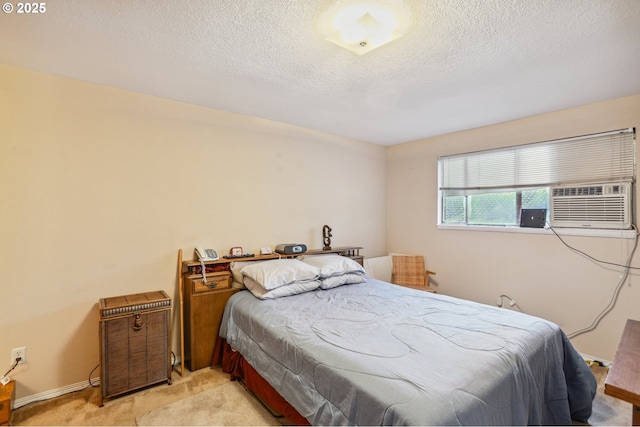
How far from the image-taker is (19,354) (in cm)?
209

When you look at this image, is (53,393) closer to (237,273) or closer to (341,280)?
(237,273)

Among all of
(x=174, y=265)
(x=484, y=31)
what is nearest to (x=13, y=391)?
(x=174, y=265)

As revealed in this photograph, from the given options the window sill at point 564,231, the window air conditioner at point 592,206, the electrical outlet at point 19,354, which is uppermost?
the window air conditioner at point 592,206

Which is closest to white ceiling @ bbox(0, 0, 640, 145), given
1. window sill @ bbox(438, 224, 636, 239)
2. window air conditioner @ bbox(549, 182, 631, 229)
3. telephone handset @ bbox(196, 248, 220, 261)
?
window air conditioner @ bbox(549, 182, 631, 229)

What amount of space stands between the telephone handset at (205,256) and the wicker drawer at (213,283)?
0.04 metres

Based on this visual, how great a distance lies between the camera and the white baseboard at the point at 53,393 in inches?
81.9

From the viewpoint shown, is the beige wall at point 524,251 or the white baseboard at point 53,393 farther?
the beige wall at point 524,251

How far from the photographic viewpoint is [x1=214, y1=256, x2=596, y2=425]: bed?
126 cm

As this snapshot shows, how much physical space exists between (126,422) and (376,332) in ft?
5.66

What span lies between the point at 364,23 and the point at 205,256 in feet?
7.35

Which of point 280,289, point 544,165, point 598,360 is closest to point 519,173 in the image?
point 544,165

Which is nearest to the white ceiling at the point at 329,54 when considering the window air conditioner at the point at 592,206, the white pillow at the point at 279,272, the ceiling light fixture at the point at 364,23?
the ceiling light fixture at the point at 364,23

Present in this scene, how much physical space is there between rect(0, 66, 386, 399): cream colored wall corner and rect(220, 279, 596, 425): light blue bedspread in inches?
39.2

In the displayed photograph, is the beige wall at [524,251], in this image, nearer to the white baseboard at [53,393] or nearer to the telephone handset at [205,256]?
the telephone handset at [205,256]
